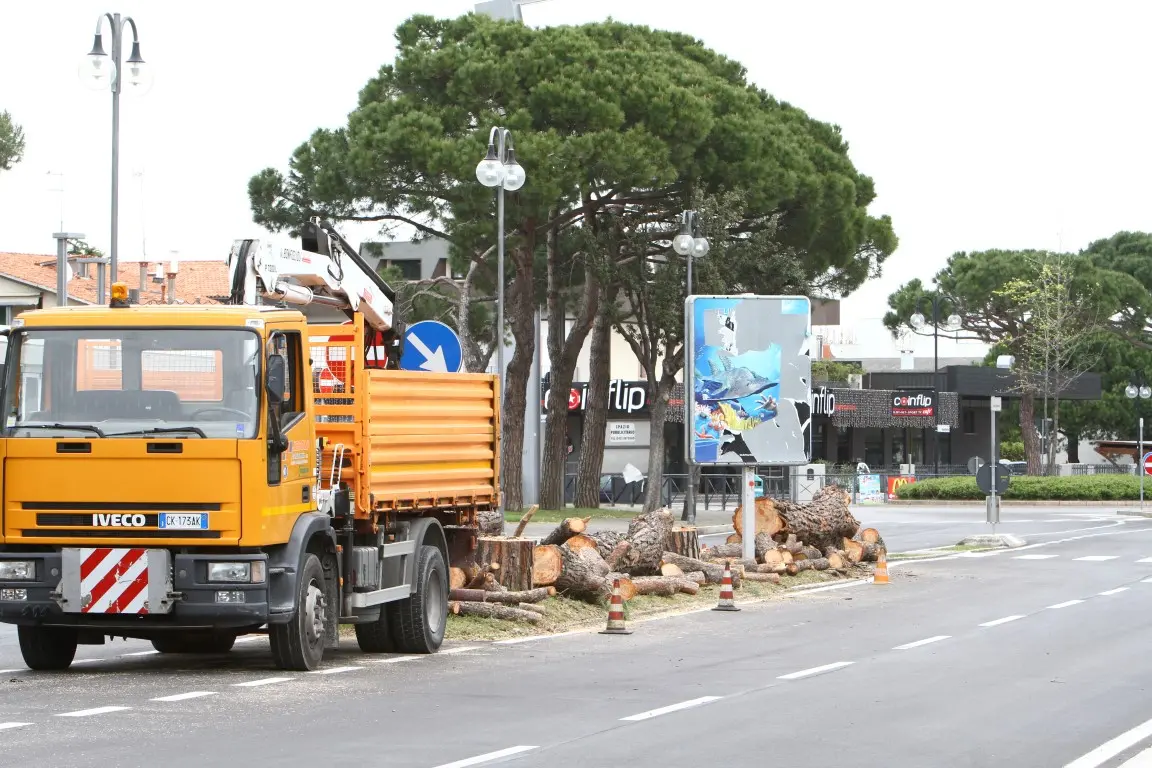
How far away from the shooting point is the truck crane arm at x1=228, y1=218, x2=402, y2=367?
13.6 m

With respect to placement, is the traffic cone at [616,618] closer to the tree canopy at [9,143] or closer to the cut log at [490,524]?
the cut log at [490,524]

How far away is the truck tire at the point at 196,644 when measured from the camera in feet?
48.4

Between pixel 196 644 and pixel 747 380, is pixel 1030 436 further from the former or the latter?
pixel 196 644

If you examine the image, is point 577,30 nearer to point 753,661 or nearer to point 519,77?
point 519,77

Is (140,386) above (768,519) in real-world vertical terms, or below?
above

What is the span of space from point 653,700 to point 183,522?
3.47m

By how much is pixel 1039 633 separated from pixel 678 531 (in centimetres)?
611

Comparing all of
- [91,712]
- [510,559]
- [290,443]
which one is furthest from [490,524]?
[91,712]

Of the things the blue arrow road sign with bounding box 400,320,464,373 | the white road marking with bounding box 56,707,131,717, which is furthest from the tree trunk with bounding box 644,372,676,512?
the white road marking with bounding box 56,707,131,717

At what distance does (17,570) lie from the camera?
12.2 metres

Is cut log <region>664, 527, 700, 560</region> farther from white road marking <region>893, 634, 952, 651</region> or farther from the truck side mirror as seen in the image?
the truck side mirror

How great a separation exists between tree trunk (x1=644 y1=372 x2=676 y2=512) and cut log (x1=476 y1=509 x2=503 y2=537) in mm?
24153

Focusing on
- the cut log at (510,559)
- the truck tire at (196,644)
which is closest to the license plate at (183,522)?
the truck tire at (196,644)

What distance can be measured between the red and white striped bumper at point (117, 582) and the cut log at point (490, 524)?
22.0 feet
